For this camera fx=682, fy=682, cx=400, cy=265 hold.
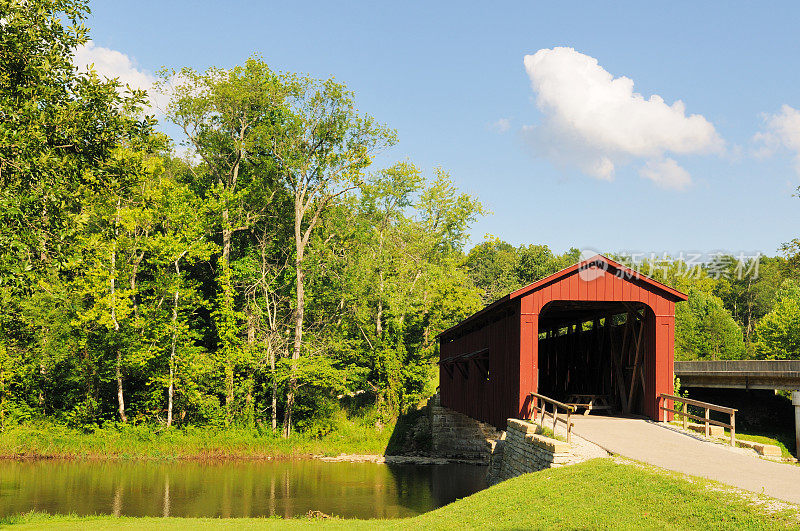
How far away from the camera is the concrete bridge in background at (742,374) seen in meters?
27.1

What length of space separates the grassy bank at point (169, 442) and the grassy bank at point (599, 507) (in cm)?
1831

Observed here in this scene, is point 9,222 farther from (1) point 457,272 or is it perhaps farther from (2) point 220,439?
(1) point 457,272

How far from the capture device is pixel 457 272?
1657 inches

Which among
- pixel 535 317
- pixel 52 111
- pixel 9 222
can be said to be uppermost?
pixel 52 111

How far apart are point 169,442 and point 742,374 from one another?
1075 inches

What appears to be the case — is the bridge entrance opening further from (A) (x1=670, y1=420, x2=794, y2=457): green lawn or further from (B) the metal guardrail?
(B) the metal guardrail

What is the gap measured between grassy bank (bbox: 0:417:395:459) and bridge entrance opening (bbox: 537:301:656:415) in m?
12.4

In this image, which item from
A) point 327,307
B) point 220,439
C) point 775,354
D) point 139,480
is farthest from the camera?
point 775,354

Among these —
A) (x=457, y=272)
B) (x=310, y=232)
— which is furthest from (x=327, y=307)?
(x=457, y=272)

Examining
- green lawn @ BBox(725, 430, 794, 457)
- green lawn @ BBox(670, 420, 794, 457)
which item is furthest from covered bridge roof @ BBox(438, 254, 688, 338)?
green lawn @ BBox(725, 430, 794, 457)

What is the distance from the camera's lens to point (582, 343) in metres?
26.8

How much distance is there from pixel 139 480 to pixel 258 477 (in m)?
4.70

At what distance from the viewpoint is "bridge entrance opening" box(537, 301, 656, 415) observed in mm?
21109
